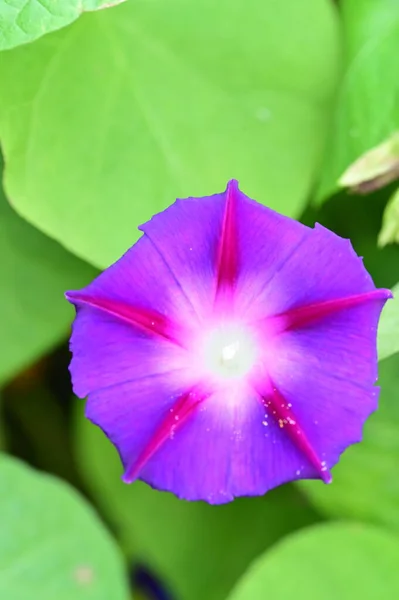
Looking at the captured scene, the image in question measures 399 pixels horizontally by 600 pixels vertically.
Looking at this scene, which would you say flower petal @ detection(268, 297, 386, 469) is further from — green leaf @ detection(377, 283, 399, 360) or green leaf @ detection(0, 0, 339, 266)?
green leaf @ detection(0, 0, 339, 266)

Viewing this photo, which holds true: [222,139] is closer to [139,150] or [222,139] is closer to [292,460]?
[139,150]

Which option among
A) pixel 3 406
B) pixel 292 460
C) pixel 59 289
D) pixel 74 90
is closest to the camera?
pixel 292 460

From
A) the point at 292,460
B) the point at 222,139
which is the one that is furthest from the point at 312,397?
the point at 222,139

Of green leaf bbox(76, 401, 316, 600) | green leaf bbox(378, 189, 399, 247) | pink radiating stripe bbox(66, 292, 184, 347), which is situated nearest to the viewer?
pink radiating stripe bbox(66, 292, 184, 347)

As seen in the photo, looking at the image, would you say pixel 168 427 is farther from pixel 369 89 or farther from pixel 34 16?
pixel 369 89

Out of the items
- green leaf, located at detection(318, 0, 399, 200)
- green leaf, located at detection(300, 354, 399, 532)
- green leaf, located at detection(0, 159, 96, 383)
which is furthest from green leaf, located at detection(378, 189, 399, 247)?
green leaf, located at detection(0, 159, 96, 383)

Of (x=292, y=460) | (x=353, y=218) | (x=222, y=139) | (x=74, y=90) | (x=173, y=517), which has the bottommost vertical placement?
(x=173, y=517)

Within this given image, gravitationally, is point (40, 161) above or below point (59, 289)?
above

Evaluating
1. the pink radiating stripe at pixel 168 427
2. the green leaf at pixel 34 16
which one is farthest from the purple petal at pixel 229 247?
the green leaf at pixel 34 16

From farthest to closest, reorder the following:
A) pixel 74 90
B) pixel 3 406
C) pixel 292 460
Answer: pixel 3 406
pixel 74 90
pixel 292 460
